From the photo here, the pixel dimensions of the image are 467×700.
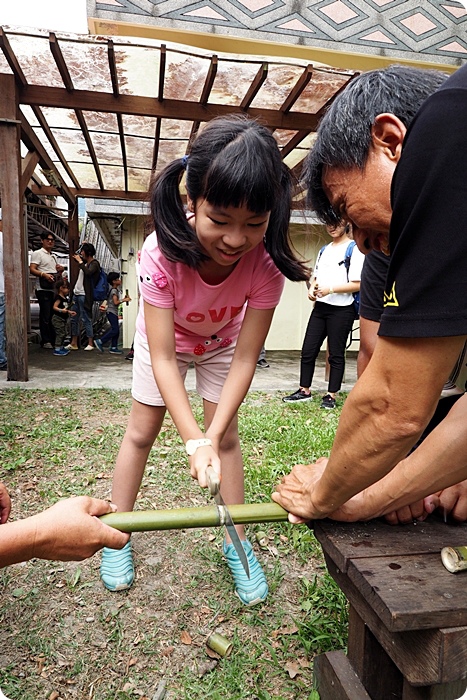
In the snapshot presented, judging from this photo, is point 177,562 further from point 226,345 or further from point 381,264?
point 381,264

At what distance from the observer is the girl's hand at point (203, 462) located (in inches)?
62.0

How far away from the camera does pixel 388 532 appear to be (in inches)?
51.9

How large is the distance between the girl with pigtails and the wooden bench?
0.52 metres

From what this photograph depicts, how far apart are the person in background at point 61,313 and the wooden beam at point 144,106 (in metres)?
3.88

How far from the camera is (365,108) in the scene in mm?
1100

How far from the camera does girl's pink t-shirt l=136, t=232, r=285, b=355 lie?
1.90 metres

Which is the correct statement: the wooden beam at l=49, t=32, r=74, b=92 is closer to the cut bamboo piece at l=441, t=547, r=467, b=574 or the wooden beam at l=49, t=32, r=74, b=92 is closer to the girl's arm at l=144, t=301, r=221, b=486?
the girl's arm at l=144, t=301, r=221, b=486

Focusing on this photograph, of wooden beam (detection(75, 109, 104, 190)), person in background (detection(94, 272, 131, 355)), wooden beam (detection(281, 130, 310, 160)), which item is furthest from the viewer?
person in background (detection(94, 272, 131, 355))

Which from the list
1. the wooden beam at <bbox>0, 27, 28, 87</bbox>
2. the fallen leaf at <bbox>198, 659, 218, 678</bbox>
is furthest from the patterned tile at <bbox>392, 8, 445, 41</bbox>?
the fallen leaf at <bbox>198, 659, 218, 678</bbox>

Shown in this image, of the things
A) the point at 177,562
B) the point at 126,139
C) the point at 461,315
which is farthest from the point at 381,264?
the point at 126,139

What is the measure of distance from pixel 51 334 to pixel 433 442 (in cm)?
888

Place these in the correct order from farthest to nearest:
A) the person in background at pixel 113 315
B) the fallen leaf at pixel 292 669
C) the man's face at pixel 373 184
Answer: the person in background at pixel 113 315 → the fallen leaf at pixel 292 669 → the man's face at pixel 373 184

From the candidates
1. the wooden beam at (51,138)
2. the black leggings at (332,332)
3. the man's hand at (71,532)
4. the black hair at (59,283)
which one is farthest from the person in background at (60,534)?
the black hair at (59,283)

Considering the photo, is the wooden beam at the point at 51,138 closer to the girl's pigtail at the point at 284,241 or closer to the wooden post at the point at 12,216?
the wooden post at the point at 12,216
